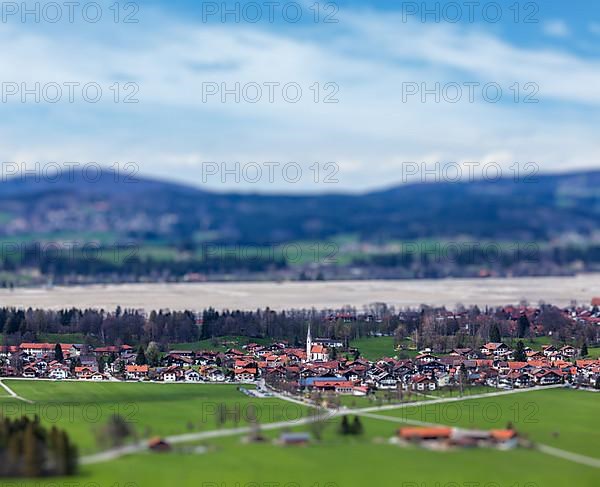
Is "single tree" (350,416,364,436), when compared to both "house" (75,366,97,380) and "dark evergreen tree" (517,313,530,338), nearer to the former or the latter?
"house" (75,366,97,380)

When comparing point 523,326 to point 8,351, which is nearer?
point 8,351

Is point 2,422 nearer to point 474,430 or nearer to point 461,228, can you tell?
point 474,430

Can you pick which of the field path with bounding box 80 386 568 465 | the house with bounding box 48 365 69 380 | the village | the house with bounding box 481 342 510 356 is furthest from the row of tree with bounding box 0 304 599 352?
the field path with bounding box 80 386 568 465

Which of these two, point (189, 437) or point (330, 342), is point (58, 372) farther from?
point (189, 437)

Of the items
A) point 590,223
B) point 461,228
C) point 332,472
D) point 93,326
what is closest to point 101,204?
point 461,228

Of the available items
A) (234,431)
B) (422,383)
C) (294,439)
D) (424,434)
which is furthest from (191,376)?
(424,434)

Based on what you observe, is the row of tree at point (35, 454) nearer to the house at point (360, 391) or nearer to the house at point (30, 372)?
the house at point (360, 391)

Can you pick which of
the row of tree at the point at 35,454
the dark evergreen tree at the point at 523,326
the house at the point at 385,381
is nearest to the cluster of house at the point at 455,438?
the row of tree at the point at 35,454
